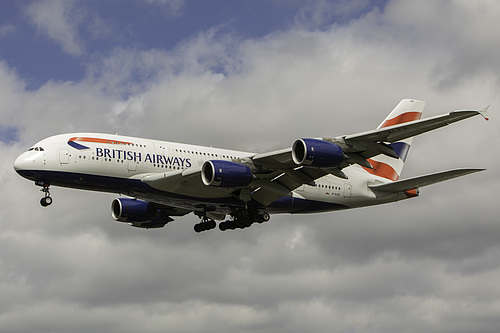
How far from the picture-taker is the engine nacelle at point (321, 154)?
3794 cm

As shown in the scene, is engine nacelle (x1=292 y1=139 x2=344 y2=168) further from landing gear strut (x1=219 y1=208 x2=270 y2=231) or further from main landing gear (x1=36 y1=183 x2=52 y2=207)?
main landing gear (x1=36 y1=183 x2=52 y2=207)

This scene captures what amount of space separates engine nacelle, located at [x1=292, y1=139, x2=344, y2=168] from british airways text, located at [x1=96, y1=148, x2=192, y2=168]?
8.31m

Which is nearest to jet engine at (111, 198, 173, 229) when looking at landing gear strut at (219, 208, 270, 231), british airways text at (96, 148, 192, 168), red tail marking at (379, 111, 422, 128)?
landing gear strut at (219, 208, 270, 231)

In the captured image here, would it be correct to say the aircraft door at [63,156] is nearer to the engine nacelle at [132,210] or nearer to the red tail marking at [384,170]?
the engine nacelle at [132,210]

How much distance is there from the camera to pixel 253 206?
45.5 m

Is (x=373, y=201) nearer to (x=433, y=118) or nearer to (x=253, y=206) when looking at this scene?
(x=253, y=206)

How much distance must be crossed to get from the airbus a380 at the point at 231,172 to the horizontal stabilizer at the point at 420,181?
6 cm

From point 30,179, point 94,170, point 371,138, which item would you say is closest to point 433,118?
point 371,138

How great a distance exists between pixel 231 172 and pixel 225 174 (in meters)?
0.39

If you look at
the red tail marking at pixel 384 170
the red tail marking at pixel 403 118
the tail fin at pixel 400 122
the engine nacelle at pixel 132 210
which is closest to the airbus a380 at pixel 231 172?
the red tail marking at pixel 384 170

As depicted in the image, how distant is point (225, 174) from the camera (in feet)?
131

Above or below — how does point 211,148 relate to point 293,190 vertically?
above

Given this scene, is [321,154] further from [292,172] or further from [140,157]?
[140,157]

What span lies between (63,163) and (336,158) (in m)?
14.9
